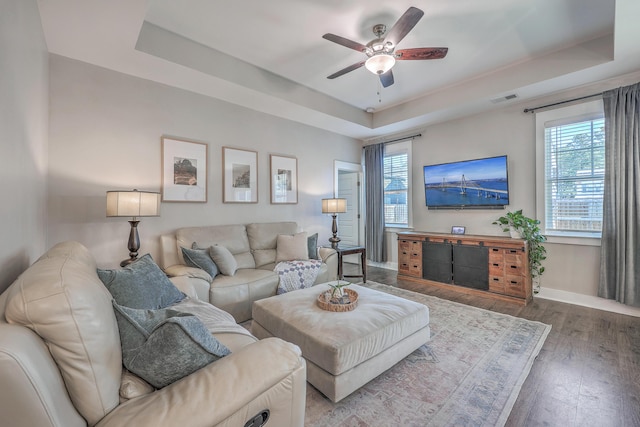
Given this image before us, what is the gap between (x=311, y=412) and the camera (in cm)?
160

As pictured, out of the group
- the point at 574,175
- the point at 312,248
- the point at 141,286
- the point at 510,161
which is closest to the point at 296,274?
the point at 312,248

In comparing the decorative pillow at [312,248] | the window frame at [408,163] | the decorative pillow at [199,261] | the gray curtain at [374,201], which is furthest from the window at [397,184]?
the decorative pillow at [199,261]

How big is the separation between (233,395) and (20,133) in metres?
1.77

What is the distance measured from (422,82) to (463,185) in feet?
5.47

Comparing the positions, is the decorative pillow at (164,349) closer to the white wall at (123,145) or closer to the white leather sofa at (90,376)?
the white leather sofa at (90,376)

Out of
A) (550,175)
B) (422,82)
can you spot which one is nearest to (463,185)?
(550,175)

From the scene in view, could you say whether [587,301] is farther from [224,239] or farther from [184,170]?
[184,170]

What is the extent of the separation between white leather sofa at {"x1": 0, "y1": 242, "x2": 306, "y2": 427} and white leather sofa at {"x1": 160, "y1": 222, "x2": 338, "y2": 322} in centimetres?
136

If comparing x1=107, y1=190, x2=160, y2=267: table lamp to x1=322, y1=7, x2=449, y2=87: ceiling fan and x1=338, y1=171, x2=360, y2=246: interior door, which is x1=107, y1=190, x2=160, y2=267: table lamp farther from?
x1=338, y1=171, x2=360, y2=246: interior door

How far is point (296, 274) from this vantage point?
3.30 m

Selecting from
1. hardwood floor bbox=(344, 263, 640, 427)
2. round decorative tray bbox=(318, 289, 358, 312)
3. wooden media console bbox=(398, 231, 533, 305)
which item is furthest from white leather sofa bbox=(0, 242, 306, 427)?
wooden media console bbox=(398, 231, 533, 305)

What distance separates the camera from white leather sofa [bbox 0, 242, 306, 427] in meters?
0.65

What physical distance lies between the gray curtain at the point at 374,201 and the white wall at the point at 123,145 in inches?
85.7

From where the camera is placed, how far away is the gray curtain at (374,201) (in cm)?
528
